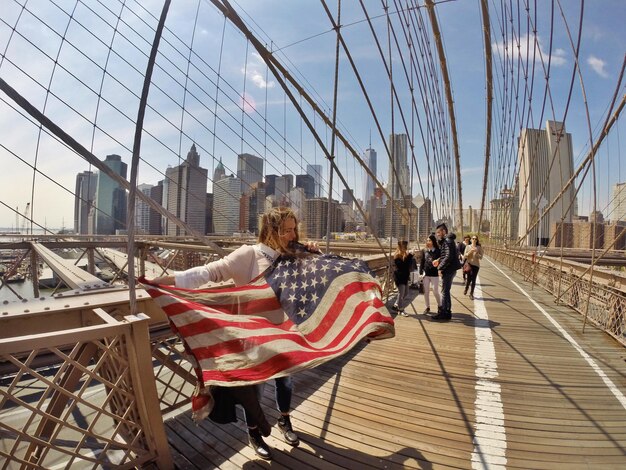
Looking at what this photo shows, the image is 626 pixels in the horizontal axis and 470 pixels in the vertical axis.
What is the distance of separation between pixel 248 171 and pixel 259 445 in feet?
24.7

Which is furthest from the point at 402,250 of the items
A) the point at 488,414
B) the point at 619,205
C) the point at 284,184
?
the point at 619,205

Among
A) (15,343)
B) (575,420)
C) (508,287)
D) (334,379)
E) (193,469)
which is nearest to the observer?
(15,343)

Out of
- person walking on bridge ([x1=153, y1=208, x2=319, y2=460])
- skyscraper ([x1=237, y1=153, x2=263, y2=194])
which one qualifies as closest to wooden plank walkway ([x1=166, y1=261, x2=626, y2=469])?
person walking on bridge ([x1=153, y1=208, x2=319, y2=460])

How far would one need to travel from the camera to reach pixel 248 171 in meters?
9.02

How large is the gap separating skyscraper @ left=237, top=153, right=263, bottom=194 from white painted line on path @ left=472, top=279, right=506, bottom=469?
509 cm

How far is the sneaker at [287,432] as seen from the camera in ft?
7.89

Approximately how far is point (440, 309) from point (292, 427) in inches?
163

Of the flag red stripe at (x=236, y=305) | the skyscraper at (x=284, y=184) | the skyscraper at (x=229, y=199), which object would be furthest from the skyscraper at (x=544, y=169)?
the flag red stripe at (x=236, y=305)

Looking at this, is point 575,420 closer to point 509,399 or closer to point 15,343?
point 509,399

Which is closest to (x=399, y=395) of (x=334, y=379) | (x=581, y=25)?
(x=334, y=379)

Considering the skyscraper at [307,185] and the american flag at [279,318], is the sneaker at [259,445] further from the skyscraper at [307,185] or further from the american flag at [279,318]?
Answer: the skyscraper at [307,185]

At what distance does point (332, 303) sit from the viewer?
238 centimetres

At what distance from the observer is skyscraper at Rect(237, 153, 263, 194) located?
25.3 ft

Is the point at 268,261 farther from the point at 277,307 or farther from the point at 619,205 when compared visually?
the point at 619,205
